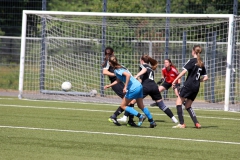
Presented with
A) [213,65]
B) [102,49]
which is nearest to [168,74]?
[213,65]

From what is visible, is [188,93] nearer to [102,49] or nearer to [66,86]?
[66,86]

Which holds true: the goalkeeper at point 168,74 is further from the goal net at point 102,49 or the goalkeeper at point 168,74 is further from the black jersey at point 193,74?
the black jersey at point 193,74

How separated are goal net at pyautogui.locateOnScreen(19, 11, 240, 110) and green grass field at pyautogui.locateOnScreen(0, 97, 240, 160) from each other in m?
4.51

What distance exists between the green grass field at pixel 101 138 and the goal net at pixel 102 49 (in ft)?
14.8

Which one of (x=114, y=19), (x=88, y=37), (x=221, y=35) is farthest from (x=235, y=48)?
(x=88, y=37)

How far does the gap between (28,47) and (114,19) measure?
161 inches

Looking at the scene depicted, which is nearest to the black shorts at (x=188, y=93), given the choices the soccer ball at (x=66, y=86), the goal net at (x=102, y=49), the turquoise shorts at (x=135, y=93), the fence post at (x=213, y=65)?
the turquoise shorts at (x=135, y=93)

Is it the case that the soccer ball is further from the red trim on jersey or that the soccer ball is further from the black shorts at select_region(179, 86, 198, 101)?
the black shorts at select_region(179, 86, 198, 101)

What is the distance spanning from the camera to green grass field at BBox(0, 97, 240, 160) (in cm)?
921

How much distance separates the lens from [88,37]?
22656 millimetres

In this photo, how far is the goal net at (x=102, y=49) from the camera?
2047 cm

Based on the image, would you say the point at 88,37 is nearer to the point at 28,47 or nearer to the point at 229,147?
the point at 28,47

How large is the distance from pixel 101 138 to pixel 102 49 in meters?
11.0

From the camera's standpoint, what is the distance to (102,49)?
71.3ft
